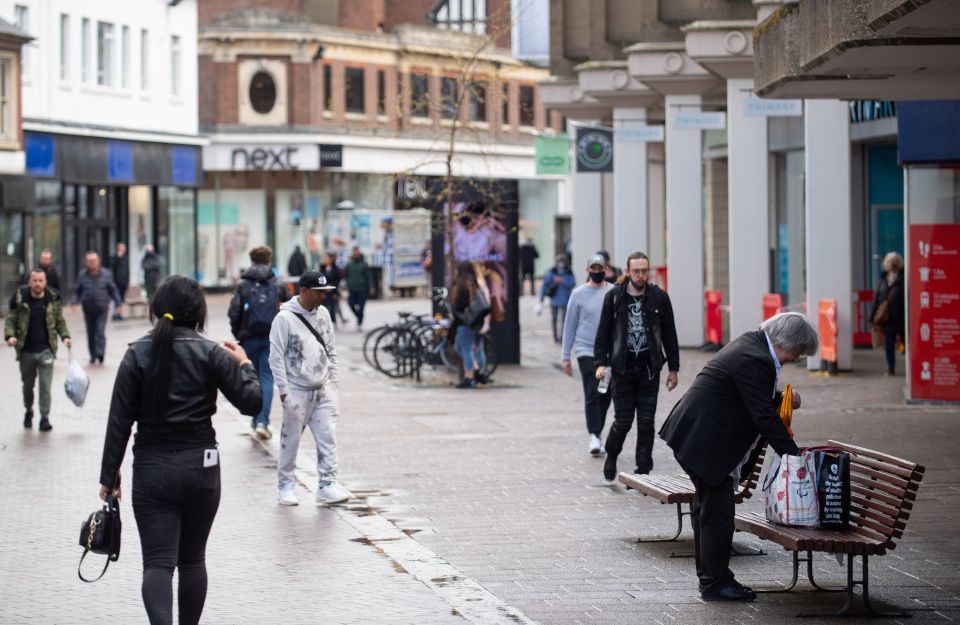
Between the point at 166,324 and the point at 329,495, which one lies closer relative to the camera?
the point at 166,324

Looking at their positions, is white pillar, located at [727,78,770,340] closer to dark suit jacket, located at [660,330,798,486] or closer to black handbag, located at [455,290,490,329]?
black handbag, located at [455,290,490,329]

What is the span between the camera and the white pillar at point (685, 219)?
27906mm

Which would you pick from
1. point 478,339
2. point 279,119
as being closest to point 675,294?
point 478,339

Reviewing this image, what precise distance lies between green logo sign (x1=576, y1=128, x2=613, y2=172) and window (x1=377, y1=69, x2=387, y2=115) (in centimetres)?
3417

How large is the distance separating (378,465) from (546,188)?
61084 mm

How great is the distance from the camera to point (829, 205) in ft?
74.4

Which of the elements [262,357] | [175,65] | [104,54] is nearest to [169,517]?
[262,357]

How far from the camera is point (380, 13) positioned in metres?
70.1

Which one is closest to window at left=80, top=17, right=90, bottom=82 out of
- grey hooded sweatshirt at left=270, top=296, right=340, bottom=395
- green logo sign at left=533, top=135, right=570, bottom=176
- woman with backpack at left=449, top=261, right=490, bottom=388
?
green logo sign at left=533, top=135, right=570, bottom=176

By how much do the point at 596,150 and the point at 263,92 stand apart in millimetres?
32549

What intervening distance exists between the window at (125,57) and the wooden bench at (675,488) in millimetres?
43124

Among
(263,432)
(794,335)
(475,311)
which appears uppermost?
(794,335)

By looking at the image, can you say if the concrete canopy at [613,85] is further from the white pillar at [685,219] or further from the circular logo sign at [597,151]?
the white pillar at [685,219]

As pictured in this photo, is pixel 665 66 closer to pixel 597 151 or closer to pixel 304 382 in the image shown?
pixel 597 151
